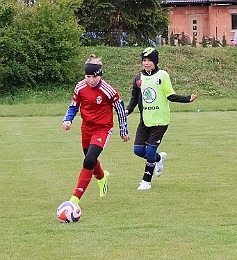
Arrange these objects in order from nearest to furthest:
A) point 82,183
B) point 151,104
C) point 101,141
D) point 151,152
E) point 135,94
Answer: point 82,183
point 101,141
point 151,104
point 151,152
point 135,94

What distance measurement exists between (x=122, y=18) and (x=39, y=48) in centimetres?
1081

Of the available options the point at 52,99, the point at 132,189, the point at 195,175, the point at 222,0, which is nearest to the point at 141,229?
the point at 132,189

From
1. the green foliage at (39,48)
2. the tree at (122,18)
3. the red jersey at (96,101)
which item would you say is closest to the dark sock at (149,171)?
the red jersey at (96,101)

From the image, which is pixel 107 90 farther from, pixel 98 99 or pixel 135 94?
pixel 135 94

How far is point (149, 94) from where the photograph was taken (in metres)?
11.1

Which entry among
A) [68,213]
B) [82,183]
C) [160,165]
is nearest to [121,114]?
[82,183]

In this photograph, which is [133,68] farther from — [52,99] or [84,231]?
[84,231]

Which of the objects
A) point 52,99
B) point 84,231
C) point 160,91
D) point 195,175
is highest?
point 160,91

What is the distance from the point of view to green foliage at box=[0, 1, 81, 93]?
125ft

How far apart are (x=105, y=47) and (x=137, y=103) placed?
3309cm

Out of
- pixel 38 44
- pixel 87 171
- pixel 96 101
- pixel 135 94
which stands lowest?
pixel 38 44

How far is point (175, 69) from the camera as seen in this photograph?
136ft

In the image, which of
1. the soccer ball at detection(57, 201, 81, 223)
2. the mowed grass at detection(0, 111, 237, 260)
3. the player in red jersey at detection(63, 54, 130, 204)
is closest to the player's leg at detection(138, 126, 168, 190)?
the mowed grass at detection(0, 111, 237, 260)

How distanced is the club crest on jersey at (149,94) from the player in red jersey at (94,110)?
118 cm
